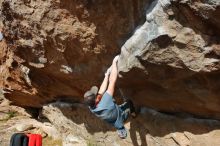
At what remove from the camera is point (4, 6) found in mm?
7180

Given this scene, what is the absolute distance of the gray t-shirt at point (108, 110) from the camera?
6.44m

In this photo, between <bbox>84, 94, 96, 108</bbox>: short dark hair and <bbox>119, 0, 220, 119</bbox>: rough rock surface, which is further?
<bbox>84, 94, 96, 108</bbox>: short dark hair

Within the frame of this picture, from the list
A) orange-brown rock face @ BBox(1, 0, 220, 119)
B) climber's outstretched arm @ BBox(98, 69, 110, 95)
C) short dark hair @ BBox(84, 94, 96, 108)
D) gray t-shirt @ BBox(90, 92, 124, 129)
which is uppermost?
orange-brown rock face @ BBox(1, 0, 220, 119)

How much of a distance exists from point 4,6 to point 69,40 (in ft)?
4.38

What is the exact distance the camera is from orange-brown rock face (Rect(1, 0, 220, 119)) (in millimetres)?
5203

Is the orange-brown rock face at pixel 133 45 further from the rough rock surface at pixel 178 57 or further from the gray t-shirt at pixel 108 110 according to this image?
the gray t-shirt at pixel 108 110

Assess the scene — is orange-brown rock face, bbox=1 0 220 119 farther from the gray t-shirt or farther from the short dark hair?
the short dark hair

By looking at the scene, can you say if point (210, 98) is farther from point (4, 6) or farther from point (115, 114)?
point (4, 6)

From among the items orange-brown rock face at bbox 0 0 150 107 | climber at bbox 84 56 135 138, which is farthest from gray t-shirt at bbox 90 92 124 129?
orange-brown rock face at bbox 0 0 150 107

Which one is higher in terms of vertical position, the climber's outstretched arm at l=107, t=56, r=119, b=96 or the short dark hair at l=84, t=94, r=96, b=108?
the climber's outstretched arm at l=107, t=56, r=119, b=96

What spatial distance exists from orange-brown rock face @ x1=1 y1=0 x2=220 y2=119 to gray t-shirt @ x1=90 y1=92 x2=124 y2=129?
14.6 inches

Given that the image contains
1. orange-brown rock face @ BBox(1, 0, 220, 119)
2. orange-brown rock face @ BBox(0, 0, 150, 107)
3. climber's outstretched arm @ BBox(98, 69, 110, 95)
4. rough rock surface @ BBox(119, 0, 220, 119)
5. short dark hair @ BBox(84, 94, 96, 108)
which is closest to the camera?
rough rock surface @ BBox(119, 0, 220, 119)

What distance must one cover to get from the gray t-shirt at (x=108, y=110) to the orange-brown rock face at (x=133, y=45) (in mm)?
371

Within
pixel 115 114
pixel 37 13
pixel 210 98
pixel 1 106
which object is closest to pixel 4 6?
pixel 37 13
